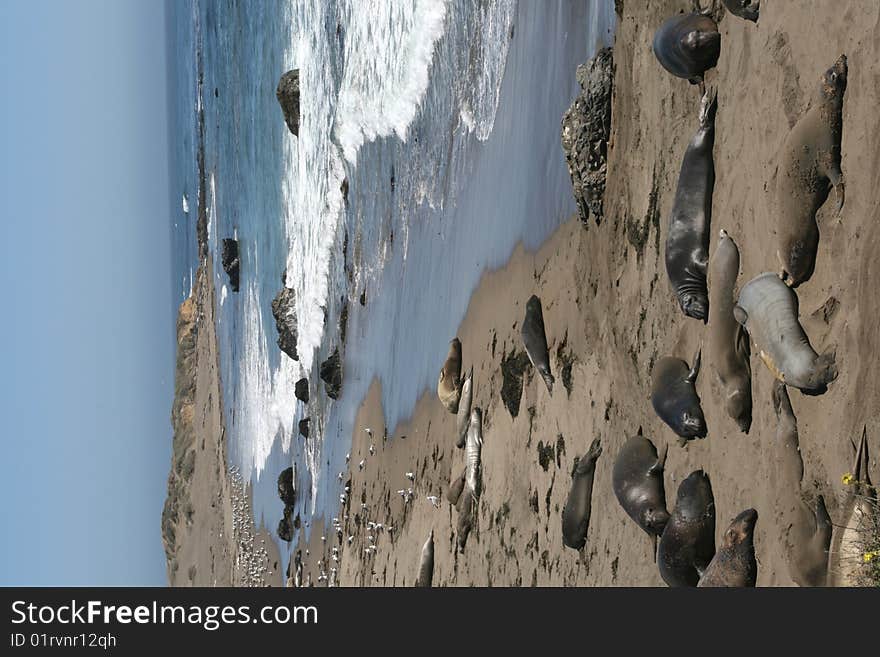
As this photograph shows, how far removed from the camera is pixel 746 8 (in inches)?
214

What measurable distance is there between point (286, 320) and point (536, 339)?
12.2m

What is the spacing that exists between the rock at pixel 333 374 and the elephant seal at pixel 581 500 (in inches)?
325

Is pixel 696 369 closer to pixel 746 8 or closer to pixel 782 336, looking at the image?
pixel 782 336

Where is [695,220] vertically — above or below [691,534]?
above

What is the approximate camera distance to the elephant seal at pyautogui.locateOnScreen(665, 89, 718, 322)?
577cm

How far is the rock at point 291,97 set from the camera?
1981 cm

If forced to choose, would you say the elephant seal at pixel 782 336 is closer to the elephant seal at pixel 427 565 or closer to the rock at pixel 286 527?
the elephant seal at pixel 427 565

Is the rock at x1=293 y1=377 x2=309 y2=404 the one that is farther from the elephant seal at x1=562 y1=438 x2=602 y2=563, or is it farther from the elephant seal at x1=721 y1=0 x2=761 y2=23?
the elephant seal at x1=721 y1=0 x2=761 y2=23

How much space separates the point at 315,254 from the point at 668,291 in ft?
39.0

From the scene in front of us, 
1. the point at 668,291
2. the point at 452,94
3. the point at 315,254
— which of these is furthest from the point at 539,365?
the point at 315,254

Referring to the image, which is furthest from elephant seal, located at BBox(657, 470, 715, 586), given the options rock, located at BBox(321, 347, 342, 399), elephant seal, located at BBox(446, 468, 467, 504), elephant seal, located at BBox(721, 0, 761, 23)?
rock, located at BBox(321, 347, 342, 399)

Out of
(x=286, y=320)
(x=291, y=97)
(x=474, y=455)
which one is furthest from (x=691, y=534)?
(x=291, y=97)

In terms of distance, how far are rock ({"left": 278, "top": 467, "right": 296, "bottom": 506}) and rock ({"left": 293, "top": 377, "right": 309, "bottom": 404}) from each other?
179 cm
